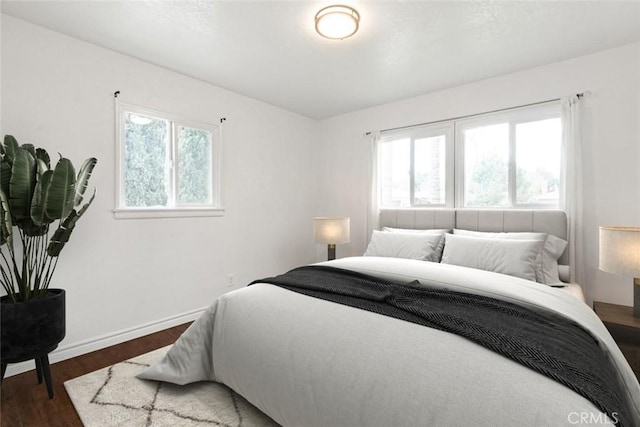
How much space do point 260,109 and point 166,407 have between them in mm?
3232

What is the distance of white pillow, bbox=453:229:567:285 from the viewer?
2.35m

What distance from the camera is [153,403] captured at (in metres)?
1.79

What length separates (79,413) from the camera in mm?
1709

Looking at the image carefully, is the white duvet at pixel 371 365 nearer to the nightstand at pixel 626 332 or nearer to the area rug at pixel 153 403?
the area rug at pixel 153 403

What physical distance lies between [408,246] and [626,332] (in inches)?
61.2

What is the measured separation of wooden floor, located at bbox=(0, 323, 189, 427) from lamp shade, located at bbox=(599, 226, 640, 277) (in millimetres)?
3339

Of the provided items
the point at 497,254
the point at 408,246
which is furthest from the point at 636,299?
the point at 408,246

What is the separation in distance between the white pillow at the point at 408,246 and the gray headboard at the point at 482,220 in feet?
1.35

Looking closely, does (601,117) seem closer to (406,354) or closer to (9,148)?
(406,354)

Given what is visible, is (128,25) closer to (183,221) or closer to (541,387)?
(183,221)

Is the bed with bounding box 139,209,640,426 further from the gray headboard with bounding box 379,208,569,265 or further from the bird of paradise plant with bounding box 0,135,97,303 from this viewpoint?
the bird of paradise plant with bounding box 0,135,97,303

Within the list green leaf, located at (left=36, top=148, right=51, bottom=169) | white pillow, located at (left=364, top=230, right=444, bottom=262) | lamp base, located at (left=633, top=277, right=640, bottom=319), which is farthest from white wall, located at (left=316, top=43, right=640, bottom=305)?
green leaf, located at (left=36, top=148, right=51, bottom=169)

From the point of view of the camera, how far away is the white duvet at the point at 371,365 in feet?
3.10

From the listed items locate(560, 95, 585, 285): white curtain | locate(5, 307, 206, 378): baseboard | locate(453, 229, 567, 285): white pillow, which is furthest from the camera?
locate(560, 95, 585, 285): white curtain
